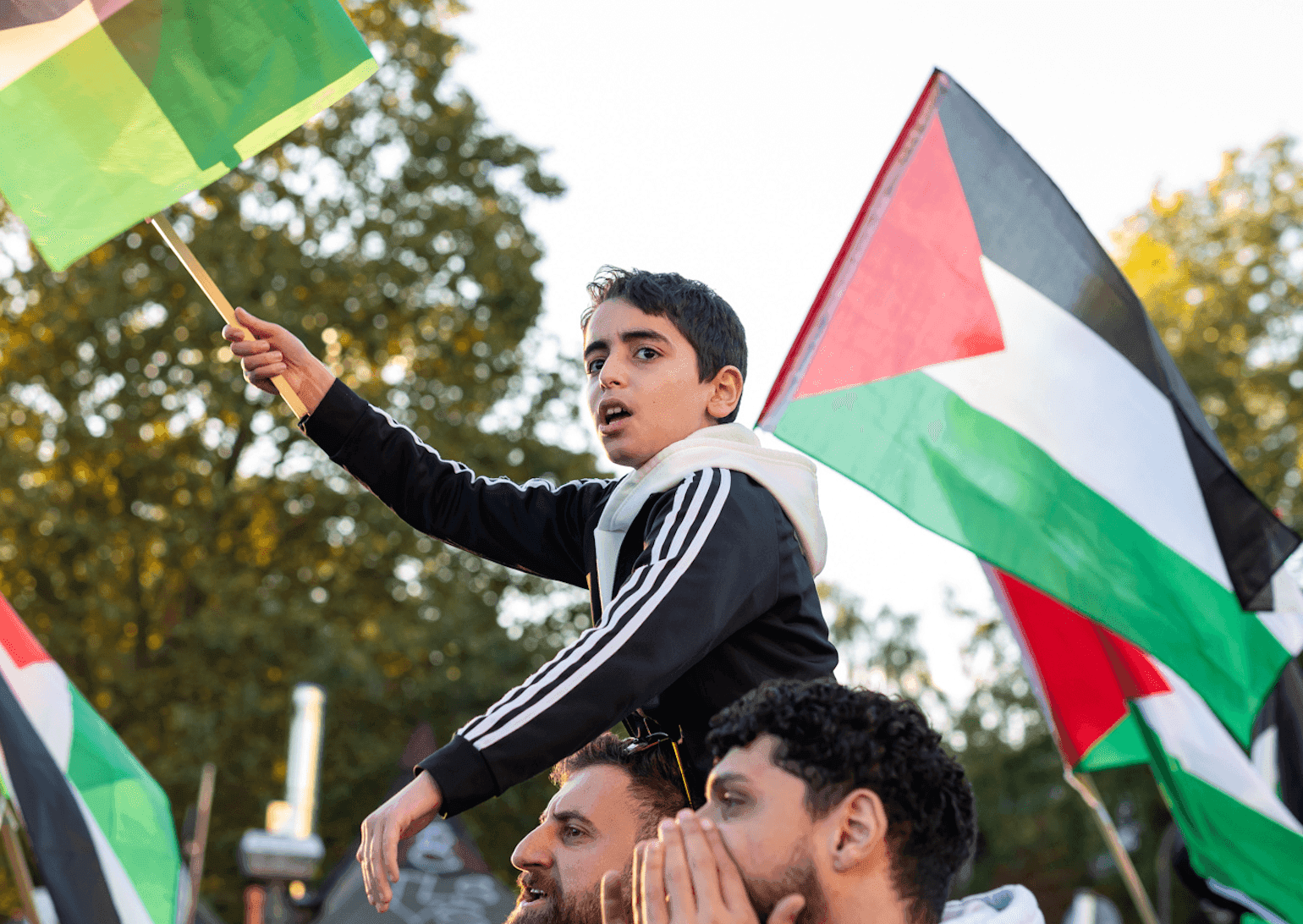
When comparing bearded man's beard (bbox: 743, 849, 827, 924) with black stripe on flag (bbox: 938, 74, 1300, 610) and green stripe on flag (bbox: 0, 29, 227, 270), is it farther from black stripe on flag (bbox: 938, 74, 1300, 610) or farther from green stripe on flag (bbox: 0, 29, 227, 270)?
black stripe on flag (bbox: 938, 74, 1300, 610)

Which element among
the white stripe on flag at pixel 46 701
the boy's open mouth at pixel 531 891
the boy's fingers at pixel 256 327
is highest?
the boy's fingers at pixel 256 327

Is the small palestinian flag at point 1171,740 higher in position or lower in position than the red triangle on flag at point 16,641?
lower

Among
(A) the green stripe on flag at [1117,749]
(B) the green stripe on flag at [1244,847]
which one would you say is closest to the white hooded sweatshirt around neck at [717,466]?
(B) the green stripe on flag at [1244,847]

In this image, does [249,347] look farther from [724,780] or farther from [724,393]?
[724,780]

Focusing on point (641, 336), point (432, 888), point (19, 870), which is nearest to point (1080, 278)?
point (641, 336)

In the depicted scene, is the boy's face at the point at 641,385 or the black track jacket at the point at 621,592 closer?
the black track jacket at the point at 621,592

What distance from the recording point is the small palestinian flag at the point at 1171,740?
20.9 feet

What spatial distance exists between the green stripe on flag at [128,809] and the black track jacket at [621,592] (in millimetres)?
3043

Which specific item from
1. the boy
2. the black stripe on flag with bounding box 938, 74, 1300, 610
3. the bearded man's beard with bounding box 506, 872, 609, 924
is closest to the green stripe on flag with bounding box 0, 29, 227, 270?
the boy

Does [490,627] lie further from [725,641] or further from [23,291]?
[725,641]

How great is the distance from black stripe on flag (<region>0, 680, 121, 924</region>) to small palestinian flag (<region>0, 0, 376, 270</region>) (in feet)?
8.71

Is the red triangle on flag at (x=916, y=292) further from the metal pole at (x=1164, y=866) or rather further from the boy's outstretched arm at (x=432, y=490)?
the metal pole at (x=1164, y=866)

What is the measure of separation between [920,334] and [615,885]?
3.43 m

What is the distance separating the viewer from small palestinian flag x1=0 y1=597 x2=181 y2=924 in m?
5.22
